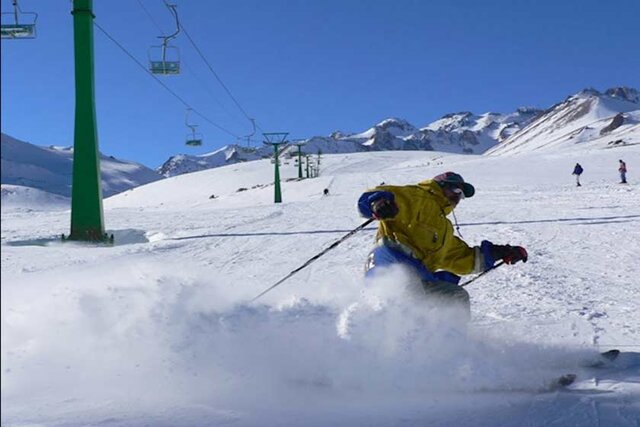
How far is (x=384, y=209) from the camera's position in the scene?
13.7 feet

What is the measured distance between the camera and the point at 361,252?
36.1 feet

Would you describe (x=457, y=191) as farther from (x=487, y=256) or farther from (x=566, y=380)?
(x=566, y=380)

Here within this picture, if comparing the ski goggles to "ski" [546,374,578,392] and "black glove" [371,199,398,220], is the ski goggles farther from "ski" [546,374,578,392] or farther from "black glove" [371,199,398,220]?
"ski" [546,374,578,392]

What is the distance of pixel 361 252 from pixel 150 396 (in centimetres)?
788

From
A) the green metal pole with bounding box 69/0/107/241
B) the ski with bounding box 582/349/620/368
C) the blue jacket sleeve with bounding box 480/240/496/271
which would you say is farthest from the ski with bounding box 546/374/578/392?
the green metal pole with bounding box 69/0/107/241

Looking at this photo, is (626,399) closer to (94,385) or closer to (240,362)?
(240,362)

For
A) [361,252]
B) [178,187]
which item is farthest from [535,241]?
[178,187]

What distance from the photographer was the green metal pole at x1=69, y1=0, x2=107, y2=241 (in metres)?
14.1

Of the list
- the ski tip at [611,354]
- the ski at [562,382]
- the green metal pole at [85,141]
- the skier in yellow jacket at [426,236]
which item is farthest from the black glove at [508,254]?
the green metal pole at [85,141]

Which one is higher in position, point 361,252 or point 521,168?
point 521,168

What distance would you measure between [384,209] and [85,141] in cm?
1155

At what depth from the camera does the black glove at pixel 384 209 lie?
163 inches

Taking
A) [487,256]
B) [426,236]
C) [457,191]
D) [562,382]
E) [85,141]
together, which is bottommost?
[562,382]

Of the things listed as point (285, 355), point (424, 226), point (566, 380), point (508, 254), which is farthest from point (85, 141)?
point (566, 380)
